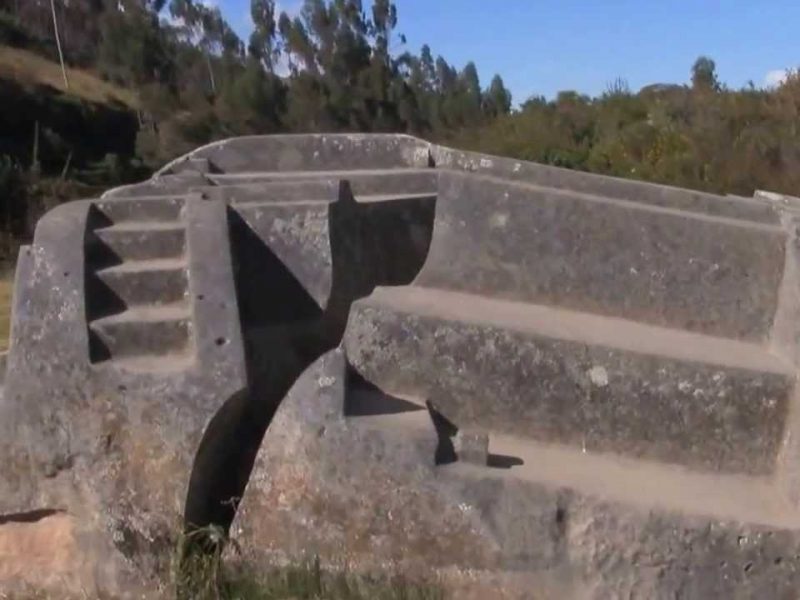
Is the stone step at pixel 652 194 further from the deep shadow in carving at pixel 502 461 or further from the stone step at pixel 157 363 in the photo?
the stone step at pixel 157 363

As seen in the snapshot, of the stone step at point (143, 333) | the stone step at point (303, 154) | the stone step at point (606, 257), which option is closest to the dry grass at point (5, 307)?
the stone step at point (303, 154)

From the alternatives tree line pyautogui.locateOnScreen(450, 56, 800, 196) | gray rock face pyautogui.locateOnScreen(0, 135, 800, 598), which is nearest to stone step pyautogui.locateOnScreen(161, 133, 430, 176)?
gray rock face pyautogui.locateOnScreen(0, 135, 800, 598)

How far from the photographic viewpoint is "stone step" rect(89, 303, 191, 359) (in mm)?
4480

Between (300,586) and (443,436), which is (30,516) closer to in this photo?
(300,586)

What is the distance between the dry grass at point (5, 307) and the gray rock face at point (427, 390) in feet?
12.5

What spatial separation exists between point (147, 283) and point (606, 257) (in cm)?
167

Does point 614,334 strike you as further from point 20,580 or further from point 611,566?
point 20,580

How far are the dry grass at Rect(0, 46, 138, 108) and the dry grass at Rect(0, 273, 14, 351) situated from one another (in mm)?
22789

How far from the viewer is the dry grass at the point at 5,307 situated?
9.55 m

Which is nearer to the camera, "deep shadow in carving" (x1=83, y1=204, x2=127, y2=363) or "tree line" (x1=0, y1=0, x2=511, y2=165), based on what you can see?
"deep shadow in carving" (x1=83, y1=204, x2=127, y2=363)

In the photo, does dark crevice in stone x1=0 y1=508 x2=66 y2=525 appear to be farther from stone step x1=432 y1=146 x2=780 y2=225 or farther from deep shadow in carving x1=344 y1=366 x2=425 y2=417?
stone step x1=432 y1=146 x2=780 y2=225

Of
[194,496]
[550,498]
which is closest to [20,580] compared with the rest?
[194,496]

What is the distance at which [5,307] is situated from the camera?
482 inches

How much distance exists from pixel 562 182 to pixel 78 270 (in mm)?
2136
